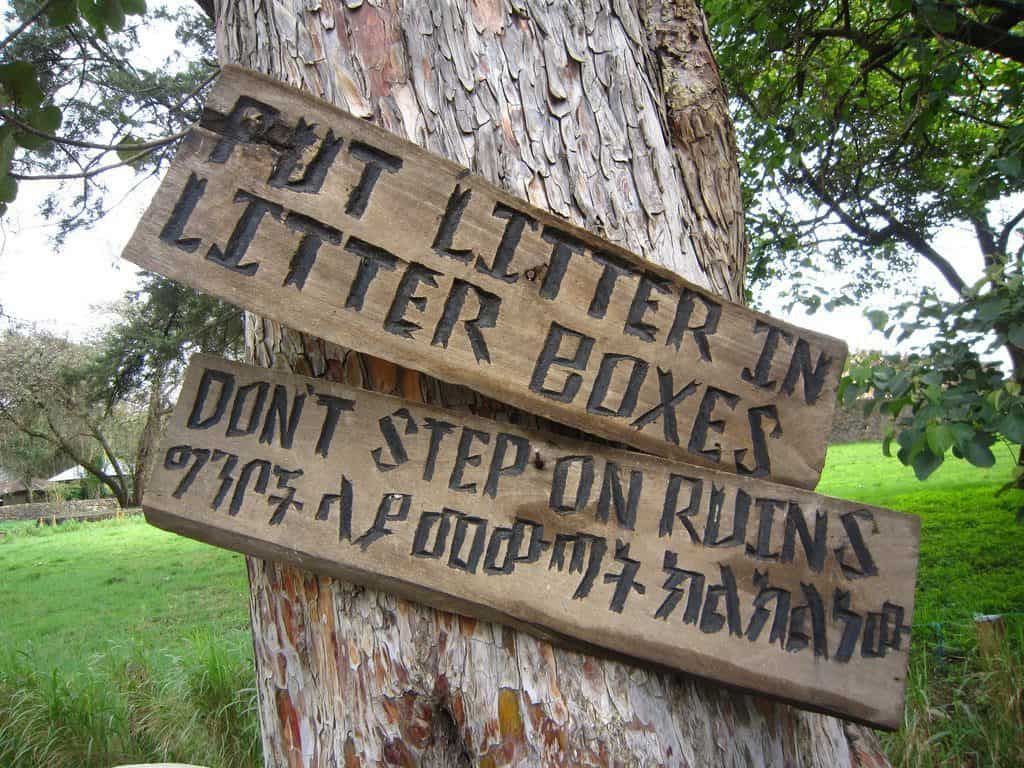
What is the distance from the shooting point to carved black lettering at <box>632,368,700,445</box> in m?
0.93

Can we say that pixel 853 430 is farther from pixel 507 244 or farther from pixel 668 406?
pixel 507 244

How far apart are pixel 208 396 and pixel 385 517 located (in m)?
0.31

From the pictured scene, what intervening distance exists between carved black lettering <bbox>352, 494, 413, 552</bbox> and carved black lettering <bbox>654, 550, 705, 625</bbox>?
0.36 metres

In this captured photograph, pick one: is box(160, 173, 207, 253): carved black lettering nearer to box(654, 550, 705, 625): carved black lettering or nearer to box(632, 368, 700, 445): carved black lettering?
box(632, 368, 700, 445): carved black lettering

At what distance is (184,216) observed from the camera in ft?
2.92

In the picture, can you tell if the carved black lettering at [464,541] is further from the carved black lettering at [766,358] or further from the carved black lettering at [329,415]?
the carved black lettering at [766,358]

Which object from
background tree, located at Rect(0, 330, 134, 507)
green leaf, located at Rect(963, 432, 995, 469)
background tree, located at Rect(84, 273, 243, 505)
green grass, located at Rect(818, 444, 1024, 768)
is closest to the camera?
green leaf, located at Rect(963, 432, 995, 469)

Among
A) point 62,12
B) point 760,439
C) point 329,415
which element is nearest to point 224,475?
point 329,415

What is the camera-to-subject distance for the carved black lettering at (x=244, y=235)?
89 cm

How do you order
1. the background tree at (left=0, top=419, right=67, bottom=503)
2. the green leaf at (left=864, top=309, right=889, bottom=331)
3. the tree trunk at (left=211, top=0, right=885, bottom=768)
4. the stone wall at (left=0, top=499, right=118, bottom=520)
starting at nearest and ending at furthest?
the tree trunk at (left=211, top=0, right=885, bottom=768) < the green leaf at (left=864, top=309, right=889, bottom=331) < the background tree at (left=0, top=419, right=67, bottom=503) < the stone wall at (left=0, top=499, right=118, bottom=520)

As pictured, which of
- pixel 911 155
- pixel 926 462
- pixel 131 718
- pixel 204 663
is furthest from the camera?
pixel 911 155

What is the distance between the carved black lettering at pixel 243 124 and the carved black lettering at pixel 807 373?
2.59 feet

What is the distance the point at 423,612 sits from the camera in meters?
0.91

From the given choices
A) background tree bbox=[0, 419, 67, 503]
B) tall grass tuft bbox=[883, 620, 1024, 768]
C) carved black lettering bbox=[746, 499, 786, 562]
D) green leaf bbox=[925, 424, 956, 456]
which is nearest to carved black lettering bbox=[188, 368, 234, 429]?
carved black lettering bbox=[746, 499, 786, 562]
